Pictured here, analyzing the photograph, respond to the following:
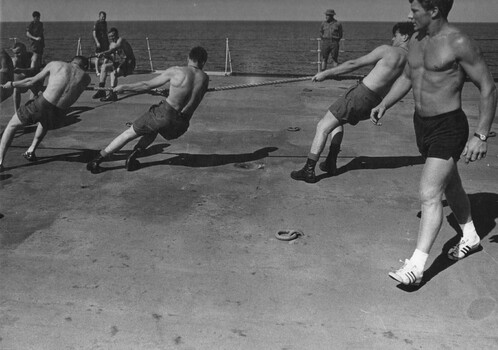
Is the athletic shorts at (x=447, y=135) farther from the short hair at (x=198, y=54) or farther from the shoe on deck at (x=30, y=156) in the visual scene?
the shoe on deck at (x=30, y=156)

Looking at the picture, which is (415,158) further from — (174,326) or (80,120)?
(80,120)

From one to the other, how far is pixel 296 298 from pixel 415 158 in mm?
4348

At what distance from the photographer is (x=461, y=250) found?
431 centimetres

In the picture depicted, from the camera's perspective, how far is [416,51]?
404 centimetres

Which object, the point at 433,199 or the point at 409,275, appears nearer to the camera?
the point at 409,275

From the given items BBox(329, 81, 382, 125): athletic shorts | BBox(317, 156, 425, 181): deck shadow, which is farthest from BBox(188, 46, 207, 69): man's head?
BBox(317, 156, 425, 181): deck shadow

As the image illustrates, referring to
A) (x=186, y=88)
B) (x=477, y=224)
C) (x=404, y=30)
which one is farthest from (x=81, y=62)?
(x=477, y=224)

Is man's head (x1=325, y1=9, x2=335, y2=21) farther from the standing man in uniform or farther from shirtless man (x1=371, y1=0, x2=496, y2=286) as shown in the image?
shirtless man (x1=371, y1=0, x2=496, y2=286)

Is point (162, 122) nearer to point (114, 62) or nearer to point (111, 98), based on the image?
point (111, 98)

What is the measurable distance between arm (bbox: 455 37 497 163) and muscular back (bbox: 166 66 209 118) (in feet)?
11.2

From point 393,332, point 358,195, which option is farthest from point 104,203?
point 393,332

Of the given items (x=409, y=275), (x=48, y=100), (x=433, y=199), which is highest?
(x=48, y=100)

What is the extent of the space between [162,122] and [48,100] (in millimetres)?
1585

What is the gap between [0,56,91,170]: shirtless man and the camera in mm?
6645
